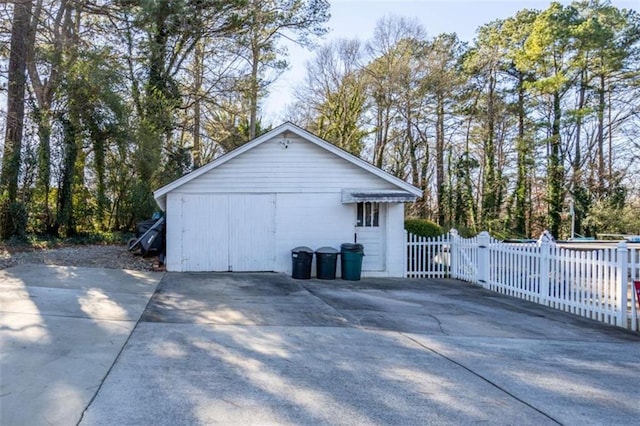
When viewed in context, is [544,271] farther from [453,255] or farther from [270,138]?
[270,138]

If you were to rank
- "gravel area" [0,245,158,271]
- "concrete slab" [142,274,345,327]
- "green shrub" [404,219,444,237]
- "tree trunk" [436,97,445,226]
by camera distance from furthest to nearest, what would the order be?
"tree trunk" [436,97,445,226] → "green shrub" [404,219,444,237] → "gravel area" [0,245,158,271] → "concrete slab" [142,274,345,327]

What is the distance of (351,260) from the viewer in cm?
1099

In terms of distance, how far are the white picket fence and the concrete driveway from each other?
0.44 m

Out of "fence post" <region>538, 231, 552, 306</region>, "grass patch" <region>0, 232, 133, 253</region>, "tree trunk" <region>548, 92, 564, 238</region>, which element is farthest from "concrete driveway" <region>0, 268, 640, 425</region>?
"tree trunk" <region>548, 92, 564, 238</region>

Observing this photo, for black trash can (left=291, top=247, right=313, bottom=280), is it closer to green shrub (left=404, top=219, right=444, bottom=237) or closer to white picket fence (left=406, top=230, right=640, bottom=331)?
white picket fence (left=406, top=230, right=640, bottom=331)

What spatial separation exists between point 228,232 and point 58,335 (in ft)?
20.7

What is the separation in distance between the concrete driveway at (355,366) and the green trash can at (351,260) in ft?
10.2

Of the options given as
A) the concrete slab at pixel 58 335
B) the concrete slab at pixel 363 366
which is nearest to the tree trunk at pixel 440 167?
the concrete slab at pixel 363 366

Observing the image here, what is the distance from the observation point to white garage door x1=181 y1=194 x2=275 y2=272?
36.8 ft

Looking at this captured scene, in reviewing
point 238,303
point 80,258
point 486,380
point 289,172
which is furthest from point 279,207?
point 486,380

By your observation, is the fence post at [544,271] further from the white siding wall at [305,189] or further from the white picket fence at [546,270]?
the white siding wall at [305,189]

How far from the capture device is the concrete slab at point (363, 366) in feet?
11.3

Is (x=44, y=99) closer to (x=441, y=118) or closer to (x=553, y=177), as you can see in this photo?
(x=441, y=118)

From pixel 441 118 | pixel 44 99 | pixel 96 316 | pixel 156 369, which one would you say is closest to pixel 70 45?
pixel 44 99
